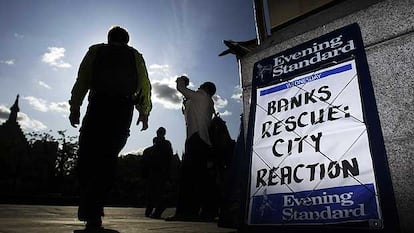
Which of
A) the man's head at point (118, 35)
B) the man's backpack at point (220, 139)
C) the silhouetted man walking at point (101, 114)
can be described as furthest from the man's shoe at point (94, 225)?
the man's backpack at point (220, 139)

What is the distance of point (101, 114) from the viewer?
264cm

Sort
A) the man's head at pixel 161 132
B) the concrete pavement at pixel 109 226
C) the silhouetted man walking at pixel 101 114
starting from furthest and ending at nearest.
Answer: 1. the man's head at pixel 161 132
2. the silhouetted man walking at pixel 101 114
3. the concrete pavement at pixel 109 226

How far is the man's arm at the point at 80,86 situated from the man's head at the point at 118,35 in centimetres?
30

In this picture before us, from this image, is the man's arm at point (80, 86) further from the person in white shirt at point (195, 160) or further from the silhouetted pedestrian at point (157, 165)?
the silhouetted pedestrian at point (157, 165)

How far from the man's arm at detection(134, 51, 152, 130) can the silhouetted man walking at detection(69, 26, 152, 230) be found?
0.22 feet

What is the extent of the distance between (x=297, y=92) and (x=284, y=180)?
0.70m

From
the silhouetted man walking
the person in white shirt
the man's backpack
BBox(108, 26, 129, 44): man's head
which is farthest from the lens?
the man's backpack

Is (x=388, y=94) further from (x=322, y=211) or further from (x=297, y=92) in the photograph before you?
(x=322, y=211)

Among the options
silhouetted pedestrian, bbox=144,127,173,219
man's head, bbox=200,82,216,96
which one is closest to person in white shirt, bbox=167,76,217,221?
man's head, bbox=200,82,216,96

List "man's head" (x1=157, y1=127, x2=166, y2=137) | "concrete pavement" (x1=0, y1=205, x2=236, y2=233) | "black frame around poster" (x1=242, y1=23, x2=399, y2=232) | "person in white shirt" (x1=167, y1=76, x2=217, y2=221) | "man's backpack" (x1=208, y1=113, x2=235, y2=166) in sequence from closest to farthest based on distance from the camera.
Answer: "black frame around poster" (x1=242, y1=23, x2=399, y2=232) → "concrete pavement" (x1=0, y1=205, x2=236, y2=233) → "person in white shirt" (x1=167, y1=76, x2=217, y2=221) → "man's backpack" (x1=208, y1=113, x2=235, y2=166) → "man's head" (x1=157, y1=127, x2=166, y2=137)

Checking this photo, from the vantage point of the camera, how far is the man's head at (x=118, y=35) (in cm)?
302

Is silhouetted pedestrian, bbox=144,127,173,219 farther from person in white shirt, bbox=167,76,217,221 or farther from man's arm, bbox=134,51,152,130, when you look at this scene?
man's arm, bbox=134,51,152,130

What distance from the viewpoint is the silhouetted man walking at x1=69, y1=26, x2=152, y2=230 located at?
100 inches

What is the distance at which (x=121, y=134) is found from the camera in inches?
109
